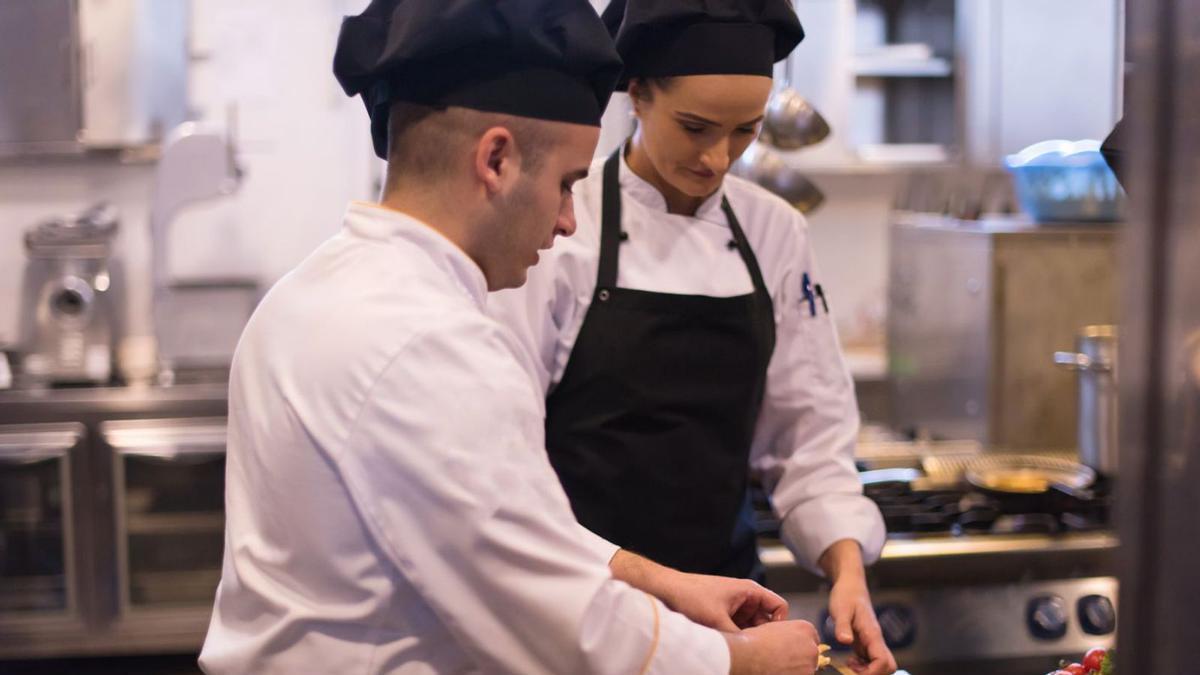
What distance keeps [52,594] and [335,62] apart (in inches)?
120

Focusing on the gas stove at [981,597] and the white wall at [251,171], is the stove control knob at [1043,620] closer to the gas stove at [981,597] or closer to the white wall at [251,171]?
the gas stove at [981,597]

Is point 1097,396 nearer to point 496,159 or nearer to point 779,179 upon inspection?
point 779,179

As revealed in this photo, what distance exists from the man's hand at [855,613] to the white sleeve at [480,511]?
2.14ft

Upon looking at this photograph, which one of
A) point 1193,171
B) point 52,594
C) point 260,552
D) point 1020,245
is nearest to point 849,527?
point 260,552

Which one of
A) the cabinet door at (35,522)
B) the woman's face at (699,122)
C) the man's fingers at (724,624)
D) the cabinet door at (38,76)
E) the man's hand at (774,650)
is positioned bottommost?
the cabinet door at (35,522)

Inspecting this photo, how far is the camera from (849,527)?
5.91 feet

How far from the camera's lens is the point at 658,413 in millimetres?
1791

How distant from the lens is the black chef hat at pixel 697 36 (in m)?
1.66

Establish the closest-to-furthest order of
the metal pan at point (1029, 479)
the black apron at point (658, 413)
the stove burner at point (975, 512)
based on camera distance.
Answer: the black apron at point (658, 413), the stove burner at point (975, 512), the metal pan at point (1029, 479)

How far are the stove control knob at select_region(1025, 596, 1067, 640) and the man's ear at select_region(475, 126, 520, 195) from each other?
1.58 metres

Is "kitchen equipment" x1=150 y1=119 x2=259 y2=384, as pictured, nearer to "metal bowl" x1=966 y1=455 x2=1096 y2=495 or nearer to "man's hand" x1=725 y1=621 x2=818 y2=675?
"metal bowl" x1=966 y1=455 x2=1096 y2=495

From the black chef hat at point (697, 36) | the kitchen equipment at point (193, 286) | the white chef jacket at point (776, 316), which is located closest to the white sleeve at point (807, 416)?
the white chef jacket at point (776, 316)

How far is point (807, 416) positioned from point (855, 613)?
0.34m

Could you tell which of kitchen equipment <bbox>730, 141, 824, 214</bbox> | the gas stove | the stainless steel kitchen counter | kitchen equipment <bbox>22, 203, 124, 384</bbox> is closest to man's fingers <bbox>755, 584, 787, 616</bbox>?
the gas stove
